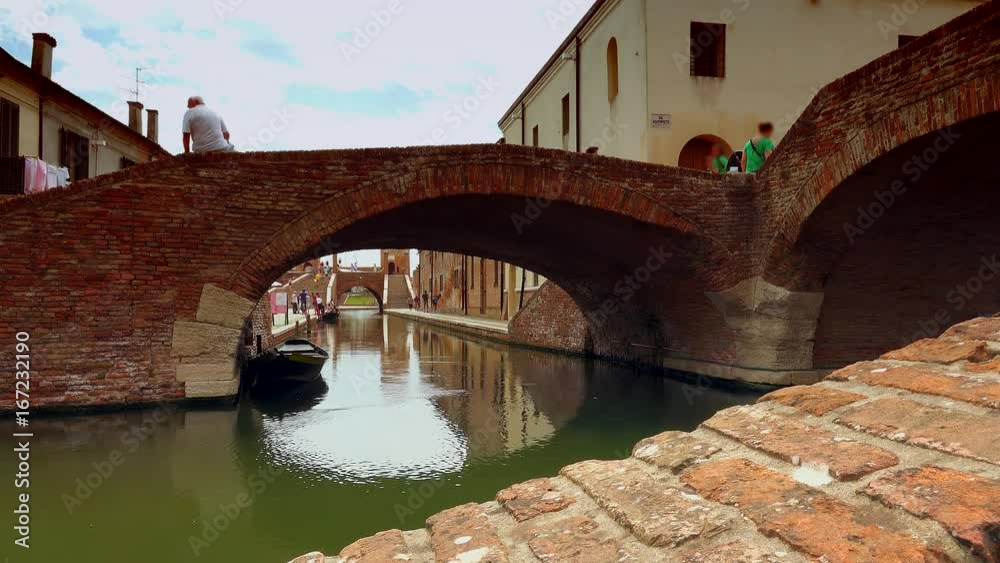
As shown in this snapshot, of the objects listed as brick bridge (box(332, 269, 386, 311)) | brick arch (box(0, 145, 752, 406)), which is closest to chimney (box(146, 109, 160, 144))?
brick arch (box(0, 145, 752, 406))

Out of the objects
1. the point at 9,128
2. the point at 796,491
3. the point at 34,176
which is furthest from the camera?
the point at 9,128

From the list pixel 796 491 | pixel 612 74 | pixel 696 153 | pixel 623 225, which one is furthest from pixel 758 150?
pixel 796 491

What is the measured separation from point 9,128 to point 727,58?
12.7 m

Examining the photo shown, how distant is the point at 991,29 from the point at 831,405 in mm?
4793

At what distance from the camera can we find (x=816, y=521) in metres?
1.22

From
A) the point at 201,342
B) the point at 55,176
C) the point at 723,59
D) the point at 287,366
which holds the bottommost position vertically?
the point at 287,366

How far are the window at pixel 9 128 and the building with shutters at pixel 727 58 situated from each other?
1077 cm

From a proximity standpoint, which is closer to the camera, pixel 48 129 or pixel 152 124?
pixel 48 129

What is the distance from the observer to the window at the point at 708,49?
1224 cm

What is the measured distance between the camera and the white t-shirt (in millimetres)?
7310

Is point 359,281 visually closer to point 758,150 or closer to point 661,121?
point 661,121

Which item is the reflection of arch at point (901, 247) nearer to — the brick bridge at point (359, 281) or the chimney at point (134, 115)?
the chimney at point (134, 115)

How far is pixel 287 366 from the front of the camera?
31.8 feet

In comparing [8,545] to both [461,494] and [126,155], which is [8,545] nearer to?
→ [461,494]
